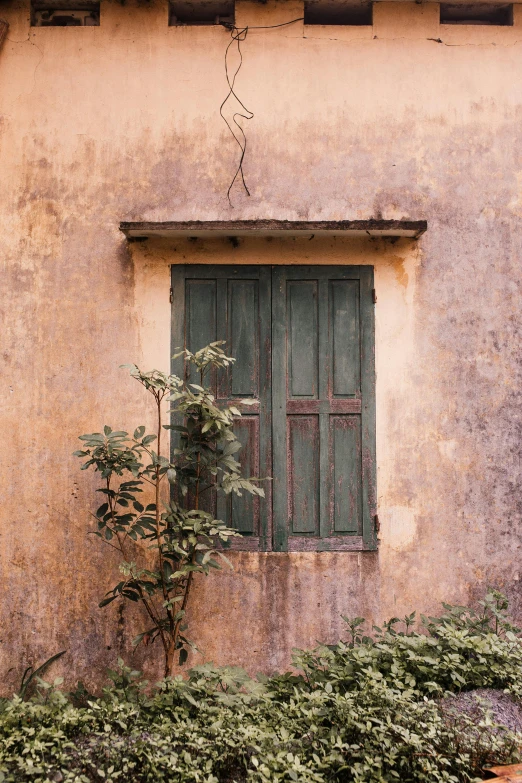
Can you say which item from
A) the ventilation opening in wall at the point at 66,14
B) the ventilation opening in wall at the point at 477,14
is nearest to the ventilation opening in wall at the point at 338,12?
the ventilation opening in wall at the point at 477,14

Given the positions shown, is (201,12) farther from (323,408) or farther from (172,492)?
(172,492)

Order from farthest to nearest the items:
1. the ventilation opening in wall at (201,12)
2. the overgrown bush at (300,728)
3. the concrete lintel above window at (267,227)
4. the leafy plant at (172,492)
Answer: the ventilation opening in wall at (201,12)
the concrete lintel above window at (267,227)
the leafy plant at (172,492)
the overgrown bush at (300,728)

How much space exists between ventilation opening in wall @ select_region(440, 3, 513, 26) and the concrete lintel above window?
1633 millimetres

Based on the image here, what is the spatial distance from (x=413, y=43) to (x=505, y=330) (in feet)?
6.71

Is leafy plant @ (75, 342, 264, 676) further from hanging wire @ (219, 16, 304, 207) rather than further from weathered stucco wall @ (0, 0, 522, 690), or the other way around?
hanging wire @ (219, 16, 304, 207)

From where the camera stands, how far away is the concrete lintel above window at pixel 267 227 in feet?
13.4

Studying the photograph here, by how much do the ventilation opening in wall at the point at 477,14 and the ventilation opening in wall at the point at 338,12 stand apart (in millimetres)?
530

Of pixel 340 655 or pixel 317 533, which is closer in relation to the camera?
pixel 340 655

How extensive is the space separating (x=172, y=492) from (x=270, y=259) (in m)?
1.65

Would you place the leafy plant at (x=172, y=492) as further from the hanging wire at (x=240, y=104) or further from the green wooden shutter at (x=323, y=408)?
the hanging wire at (x=240, y=104)

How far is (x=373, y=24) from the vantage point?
4.43m

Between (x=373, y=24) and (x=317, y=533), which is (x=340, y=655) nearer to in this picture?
(x=317, y=533)

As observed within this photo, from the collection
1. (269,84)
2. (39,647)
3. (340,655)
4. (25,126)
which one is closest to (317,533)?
(340,655)

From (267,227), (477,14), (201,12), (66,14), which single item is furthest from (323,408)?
(66,14)
